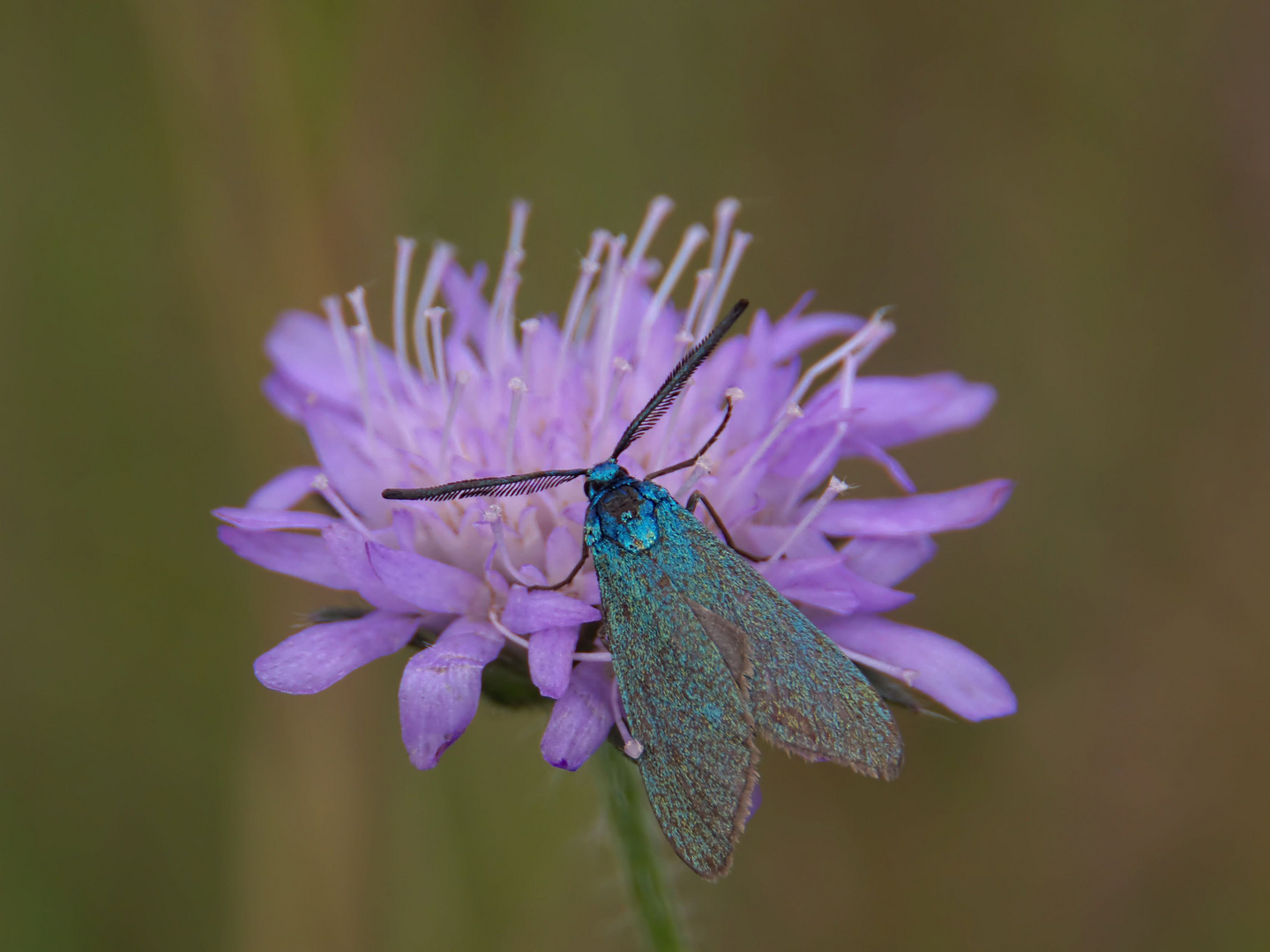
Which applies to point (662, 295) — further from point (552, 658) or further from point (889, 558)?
point (552, 658)

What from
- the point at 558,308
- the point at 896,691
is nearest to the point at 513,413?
the point at 896,691

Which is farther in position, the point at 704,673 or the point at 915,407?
the point at 915,407

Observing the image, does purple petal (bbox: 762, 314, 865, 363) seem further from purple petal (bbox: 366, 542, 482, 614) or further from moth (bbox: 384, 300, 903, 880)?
purple petal (bbox: 366, 542, 482, 614)

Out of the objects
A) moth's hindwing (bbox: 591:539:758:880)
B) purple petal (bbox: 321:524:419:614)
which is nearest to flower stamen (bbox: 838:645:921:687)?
moth's hindwing (bbox: 591:539:758:880)

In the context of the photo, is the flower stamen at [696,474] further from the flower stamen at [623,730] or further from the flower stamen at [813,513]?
the flower stamen at [623,730]

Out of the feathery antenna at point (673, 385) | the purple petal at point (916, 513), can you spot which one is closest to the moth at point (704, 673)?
the feathery antenna at point (673, 385)

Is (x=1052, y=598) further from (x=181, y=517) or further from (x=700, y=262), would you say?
(x=181, y=517)
